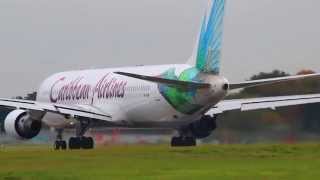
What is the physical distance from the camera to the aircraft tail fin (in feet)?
158

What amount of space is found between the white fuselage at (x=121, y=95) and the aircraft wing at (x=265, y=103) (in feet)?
5.64

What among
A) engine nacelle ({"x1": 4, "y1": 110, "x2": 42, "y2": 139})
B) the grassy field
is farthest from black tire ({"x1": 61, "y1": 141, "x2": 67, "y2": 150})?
the grassy field

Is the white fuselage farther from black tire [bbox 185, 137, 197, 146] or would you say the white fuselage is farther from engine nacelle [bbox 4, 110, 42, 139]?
engine nacelle [bbox 4, 110, 42, 139]

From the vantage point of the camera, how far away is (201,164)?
28422mm

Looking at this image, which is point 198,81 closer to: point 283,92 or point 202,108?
point 202,108

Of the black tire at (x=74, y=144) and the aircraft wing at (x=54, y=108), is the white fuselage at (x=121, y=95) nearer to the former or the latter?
the aircraft wing at (x=54, y=108)

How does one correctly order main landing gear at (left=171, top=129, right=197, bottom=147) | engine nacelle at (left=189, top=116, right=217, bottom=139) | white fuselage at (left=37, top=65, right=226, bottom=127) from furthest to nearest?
engine nacelle at (left=189, top=116, right=217, bottom=139), main landing gear at (left=171, top=129, right=197, bottom=147), white fuselage at (left=37, top=65, right=226, bottom=127)

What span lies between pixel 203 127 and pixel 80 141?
659 centimetres

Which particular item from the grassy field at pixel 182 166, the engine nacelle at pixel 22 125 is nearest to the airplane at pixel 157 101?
the engine nacelle at pixel 22 125

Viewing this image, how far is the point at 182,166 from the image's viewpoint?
2745cm

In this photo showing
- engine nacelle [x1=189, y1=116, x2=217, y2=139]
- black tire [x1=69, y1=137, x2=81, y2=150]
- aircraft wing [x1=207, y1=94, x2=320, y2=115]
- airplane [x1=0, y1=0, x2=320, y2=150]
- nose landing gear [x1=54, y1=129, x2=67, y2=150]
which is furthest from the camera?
nose landing gear [x1=54, y1=129, x2=67, y2=150]

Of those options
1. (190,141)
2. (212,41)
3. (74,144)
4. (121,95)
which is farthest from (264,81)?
(121,95)

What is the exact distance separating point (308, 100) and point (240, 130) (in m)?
4.13

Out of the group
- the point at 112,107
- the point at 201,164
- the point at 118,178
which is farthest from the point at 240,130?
the point at 118,178
